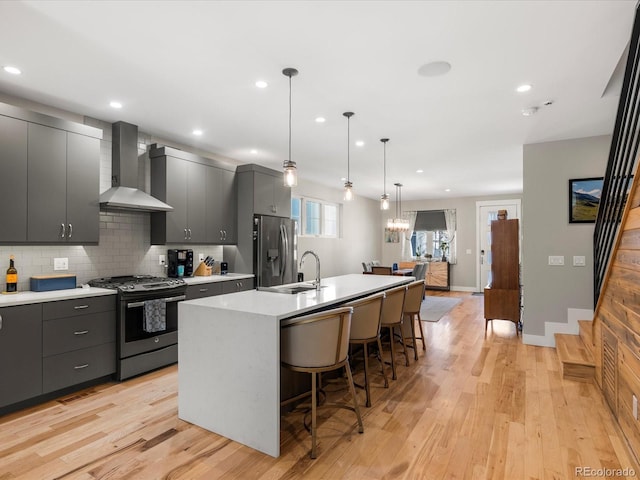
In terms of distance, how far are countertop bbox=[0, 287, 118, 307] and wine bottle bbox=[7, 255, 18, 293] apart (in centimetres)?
8

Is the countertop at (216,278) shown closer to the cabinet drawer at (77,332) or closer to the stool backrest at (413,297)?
the cabinet drawer at (77,332)

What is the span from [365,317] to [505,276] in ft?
11.4

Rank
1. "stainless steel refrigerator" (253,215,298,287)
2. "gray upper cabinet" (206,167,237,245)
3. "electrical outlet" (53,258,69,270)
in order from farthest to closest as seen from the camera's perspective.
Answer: "stainless steel refrigerator" (253,215,298,287), "gray upper cabinet" (206,167,237,245), "electrical outlet" (53,258,69,270)

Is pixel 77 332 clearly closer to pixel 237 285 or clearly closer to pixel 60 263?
pixel 60 263

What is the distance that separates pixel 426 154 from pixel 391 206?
17.8 ft

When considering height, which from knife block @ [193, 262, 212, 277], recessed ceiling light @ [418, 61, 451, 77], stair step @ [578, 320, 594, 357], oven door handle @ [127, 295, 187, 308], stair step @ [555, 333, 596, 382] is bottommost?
stair step @ [555, 333, 596, 382]

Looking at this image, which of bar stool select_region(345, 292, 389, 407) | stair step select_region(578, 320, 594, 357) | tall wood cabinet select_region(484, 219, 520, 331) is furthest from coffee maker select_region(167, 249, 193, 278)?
stair step select_region(578, 320, 594, 357)

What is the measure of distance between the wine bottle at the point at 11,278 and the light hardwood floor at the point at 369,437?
106cm

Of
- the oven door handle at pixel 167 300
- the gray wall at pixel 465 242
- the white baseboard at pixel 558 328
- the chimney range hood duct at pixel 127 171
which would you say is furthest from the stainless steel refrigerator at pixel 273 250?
the gray wall at pixel 465 242

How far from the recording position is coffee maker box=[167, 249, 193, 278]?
4.52m

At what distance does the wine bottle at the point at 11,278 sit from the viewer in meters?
3.17

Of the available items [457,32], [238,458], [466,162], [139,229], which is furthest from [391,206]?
[238,458]

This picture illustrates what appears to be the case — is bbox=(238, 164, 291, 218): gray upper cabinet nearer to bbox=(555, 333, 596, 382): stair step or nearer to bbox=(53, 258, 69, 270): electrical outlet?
bbox=(53, 258, 69, 270): electrical outlet

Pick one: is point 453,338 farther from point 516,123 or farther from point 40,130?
point 40,130
